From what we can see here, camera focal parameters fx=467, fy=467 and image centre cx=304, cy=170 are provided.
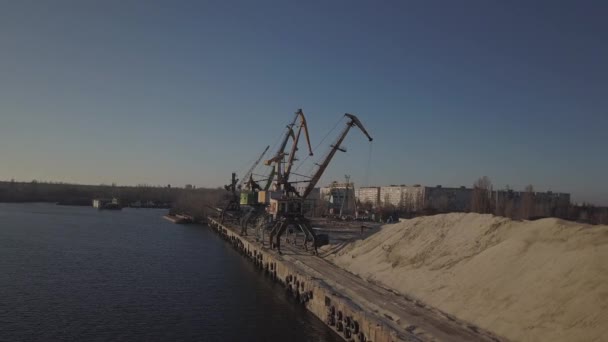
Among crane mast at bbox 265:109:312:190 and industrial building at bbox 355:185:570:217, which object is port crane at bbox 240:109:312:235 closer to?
crane mast at bbox 265:109:312:190

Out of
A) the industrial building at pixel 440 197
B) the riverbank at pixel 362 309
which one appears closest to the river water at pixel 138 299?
the riverbank at pixel 362 309

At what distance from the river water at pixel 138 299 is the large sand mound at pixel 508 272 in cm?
672

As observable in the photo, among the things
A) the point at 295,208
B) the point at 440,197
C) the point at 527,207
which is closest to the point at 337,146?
the point at 295,208

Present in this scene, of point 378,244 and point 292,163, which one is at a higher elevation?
point 292,163

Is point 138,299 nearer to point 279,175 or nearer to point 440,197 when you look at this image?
point 279,175

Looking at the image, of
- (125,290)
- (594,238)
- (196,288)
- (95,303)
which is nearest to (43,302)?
(95,303)

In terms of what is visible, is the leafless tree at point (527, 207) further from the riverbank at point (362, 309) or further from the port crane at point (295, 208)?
the riverbank at point (362, 309)

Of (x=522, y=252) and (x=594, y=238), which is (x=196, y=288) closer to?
(x=522, y=252)

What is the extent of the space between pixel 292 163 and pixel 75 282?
28.4 m

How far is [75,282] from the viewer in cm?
3472

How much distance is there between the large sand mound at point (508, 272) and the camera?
17.6 metres

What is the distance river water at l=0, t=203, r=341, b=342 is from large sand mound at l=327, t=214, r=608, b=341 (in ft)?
22.1

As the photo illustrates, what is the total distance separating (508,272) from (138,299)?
22430 mm

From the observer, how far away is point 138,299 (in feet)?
100
